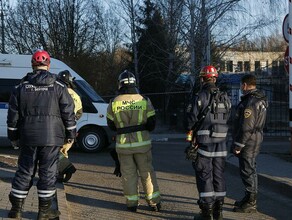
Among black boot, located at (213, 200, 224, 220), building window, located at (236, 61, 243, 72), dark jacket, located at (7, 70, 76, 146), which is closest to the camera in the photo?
dark jacket, located at (7, 70, 76, 146)

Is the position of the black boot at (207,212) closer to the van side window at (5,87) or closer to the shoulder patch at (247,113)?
the shoulder patch at (247,113)

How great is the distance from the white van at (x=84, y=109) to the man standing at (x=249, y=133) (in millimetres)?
7094

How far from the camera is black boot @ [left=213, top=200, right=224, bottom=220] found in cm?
624

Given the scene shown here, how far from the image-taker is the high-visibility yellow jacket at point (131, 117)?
6.58 m

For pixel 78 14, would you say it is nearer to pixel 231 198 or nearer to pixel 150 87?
pixel 150 87

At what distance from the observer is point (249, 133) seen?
6746 millimetres

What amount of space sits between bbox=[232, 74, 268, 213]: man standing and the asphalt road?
315 millimetres

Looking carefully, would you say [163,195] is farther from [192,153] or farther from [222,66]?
[222,66]

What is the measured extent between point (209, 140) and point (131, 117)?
44.9 inches

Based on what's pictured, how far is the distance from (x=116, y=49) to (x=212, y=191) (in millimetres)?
44358

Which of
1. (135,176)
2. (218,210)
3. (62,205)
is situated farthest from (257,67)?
(62,205)

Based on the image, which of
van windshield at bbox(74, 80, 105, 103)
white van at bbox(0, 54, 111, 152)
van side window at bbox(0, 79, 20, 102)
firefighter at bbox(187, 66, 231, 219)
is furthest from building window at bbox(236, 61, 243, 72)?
firefighter at bbox(187, 66, 231, 219)

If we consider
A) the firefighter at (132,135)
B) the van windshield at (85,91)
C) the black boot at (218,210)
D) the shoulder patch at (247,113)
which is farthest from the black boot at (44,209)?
the van windshield at (85,91)

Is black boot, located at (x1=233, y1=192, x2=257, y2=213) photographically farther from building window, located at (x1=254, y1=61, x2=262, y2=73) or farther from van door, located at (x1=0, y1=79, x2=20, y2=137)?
building window, located at (x1=254, y1=61, x2=262, y2=73)
